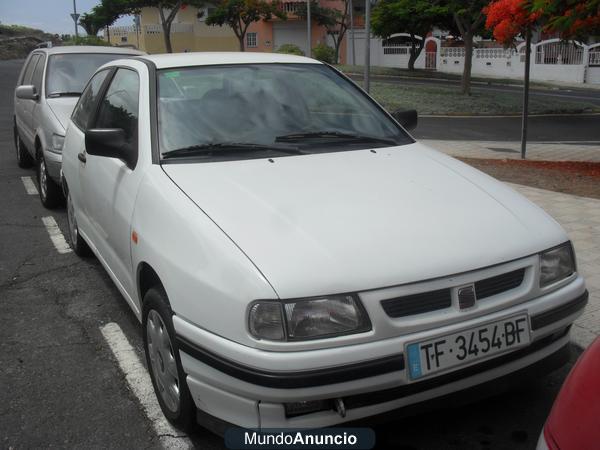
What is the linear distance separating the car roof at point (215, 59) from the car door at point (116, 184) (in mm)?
198

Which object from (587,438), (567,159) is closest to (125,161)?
(587,438)

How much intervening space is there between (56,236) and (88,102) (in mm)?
1685

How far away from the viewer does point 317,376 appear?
230 cm

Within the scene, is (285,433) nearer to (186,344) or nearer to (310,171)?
(186,344)

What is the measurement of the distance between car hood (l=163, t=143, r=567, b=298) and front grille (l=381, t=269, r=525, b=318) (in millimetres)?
68

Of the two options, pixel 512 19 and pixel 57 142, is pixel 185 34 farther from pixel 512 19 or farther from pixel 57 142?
pixel 57 142

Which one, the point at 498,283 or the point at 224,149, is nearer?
the point at 498,283

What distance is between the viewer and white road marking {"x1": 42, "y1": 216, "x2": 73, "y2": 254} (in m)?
5.73

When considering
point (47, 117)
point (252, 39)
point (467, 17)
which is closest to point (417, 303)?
point (47, 117)

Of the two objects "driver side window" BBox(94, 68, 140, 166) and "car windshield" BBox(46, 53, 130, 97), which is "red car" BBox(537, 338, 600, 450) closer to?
"driver side window" BBox(94, 68, 140, 166)

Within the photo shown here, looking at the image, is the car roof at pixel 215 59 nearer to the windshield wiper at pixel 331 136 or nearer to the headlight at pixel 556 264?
the windshield wiper at pixel 331 136

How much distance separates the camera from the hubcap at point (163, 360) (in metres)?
2.87

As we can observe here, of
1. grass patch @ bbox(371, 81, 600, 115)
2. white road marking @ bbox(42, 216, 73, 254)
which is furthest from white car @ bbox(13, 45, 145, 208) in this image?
grass patch @ bbox(371, 81, 600, 115)

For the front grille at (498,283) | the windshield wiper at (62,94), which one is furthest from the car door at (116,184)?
the windshield wiper at (62,94)
